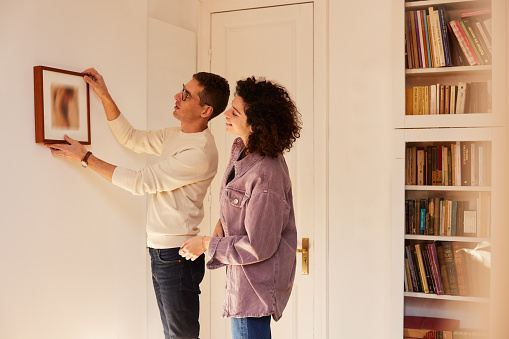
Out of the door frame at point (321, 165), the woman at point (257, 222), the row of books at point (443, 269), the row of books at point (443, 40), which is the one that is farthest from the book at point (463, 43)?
the woman at point (257, 222)

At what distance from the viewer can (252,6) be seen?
2.97 meters

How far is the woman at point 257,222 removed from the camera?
1672 mm

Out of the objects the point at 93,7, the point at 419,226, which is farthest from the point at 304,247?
the point at 93,7

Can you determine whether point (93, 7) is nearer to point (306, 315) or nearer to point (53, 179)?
point (53, 179)

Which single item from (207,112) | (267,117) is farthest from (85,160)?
(267,117)

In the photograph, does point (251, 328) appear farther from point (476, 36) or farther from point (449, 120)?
point (476, 36)

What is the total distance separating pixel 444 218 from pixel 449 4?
1007mm

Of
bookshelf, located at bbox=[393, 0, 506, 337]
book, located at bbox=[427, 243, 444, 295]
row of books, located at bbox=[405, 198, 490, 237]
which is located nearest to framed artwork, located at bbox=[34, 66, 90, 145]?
bookshelf, located at bbox=[393, 0, 506, 337]

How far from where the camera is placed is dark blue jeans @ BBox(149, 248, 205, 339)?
212 cm

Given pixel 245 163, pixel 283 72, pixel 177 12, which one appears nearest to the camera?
pixel 245 163

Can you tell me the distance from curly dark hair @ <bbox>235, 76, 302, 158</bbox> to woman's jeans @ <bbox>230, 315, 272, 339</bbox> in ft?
1.95

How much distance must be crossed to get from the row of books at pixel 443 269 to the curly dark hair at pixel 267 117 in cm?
103

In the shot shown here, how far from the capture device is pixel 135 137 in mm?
2330

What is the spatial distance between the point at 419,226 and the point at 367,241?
37cm
